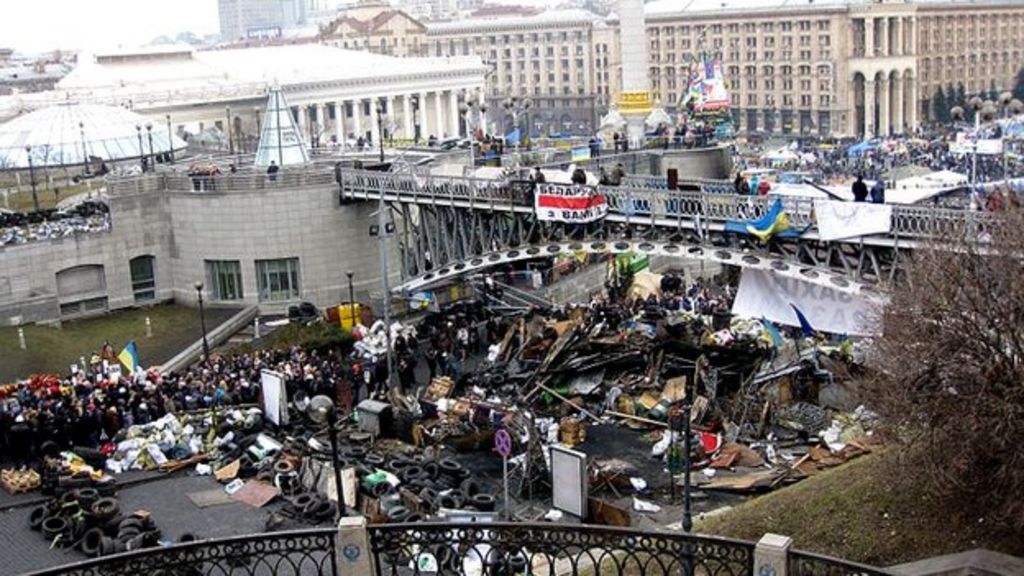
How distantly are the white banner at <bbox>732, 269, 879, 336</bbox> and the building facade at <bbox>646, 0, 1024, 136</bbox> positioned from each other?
357 feet

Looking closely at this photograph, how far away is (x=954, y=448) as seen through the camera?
Result: 1675cm

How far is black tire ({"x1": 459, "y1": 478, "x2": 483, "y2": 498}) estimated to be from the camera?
2498 centimetres

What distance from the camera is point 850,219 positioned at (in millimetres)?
28047

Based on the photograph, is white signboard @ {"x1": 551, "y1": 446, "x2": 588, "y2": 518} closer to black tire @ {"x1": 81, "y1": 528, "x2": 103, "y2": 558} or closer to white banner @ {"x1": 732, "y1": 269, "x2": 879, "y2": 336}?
black tire @ {"x1": 81, "y1": 528, "x2": 103, "y2": 558}

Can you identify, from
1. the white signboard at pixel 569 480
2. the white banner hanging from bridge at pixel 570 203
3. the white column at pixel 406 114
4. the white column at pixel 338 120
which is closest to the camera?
the white signboard at pixel 569 480

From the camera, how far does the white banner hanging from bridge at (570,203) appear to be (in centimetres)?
3428

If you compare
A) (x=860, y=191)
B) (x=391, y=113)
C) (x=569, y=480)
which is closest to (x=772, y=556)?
(x=569, y=480)

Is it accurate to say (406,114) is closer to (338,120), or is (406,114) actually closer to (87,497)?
(338,120)

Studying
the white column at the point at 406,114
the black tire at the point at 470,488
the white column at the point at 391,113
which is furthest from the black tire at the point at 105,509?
the white column at the point at 406,114

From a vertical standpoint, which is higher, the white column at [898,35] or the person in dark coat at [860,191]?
the white column at [898,35]

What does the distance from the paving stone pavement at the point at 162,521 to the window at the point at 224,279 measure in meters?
21.3

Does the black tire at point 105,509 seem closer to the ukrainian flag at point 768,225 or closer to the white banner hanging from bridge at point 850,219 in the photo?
the ukrainian flag at point 768,225

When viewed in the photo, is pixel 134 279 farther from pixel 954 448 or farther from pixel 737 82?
pixel 737 82

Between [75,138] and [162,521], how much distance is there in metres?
48.2
